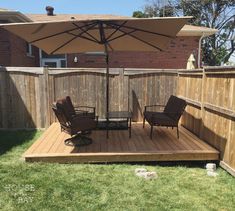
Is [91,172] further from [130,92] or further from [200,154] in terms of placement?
[130,92]

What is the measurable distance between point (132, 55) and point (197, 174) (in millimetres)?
9869

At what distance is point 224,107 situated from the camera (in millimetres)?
5348

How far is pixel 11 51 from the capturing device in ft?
33.8

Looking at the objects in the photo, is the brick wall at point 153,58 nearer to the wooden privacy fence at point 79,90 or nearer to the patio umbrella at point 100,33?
the wooden privacy fence at point 79,90

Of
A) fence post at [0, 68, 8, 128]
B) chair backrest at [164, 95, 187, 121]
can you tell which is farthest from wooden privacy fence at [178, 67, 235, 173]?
fence post at [0, 68, 8, 128]

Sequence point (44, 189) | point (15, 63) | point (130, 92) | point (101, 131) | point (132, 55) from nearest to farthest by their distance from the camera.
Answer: point (44, 189)
point (101, 131)
point (130, 92)
point (15, 63)
point (132, 55)

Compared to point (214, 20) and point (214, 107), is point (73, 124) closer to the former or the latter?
point (214, 107)

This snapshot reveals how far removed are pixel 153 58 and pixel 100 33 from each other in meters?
8.92

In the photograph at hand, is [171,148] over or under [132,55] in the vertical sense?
under

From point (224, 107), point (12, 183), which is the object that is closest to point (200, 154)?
point (224, 107)

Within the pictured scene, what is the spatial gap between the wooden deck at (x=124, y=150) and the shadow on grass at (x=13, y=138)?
2.39 feet

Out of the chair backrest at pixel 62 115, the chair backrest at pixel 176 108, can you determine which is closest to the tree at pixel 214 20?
the chair backrest at pixel 176 108

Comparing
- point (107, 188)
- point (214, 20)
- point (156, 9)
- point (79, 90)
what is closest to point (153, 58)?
point (79, 90)

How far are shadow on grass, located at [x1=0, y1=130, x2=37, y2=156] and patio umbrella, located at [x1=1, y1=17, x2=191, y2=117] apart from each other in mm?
2293
